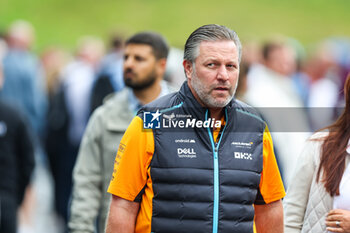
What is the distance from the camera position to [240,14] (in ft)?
99.1

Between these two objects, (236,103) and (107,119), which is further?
(107,119)

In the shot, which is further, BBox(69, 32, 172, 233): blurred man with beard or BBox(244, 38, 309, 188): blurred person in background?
BBox(244, 38, 309, 188): blurred person in background

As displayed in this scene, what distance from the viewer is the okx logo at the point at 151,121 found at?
468 cm

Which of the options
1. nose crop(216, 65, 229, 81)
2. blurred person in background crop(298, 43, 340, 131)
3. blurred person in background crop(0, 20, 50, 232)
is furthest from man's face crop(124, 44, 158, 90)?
blurred person in background crop(298, 43, 340, 131)

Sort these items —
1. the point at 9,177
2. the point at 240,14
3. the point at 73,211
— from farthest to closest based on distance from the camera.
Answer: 1. the point at 240,14
2. the point at 9,177
3. the point at 73,211

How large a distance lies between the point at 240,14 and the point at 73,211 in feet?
80.1

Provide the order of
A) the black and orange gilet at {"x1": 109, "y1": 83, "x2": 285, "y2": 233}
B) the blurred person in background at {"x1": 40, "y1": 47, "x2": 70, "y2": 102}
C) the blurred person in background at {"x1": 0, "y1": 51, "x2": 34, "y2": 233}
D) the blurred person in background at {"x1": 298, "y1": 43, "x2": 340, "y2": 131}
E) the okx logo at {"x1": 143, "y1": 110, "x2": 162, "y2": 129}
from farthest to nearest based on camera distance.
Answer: the blurred person in background at {"x1": 40, "y1": 47, "x2": 70, "y2": 102}, the blurred person in background at {"x1": 298, "y1": 43, "x2": 340, "y2": 131}, the blurred person in background at {"x1": 0, "y1": 51, "x2": 34, "y2": 233}, the okx logo at {"x1": 143, "y1": 110, "x2": 162, "y2": 129}, the black and orange gilet at {"x1": 109, "y1": 83, "x2": 285, "y2": 233}

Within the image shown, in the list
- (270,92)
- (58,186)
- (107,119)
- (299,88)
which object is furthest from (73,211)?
(299,88)

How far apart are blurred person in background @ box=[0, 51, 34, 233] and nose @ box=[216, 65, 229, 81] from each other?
151 inches

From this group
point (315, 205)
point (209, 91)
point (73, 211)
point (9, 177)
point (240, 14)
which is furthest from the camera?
point (240, 14)

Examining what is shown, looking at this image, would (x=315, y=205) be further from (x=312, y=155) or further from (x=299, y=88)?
(x=299, y=88)

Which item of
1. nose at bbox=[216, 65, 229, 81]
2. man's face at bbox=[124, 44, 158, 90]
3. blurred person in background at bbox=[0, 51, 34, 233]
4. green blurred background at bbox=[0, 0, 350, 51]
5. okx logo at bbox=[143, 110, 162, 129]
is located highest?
green blurred background at bbox=[0, 0, 350, 51]

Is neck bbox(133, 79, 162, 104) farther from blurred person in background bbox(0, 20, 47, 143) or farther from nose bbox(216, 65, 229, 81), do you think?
blurred person in background bbox(0, 20, 47, 143)

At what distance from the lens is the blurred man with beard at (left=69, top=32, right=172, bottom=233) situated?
639 centimetres
